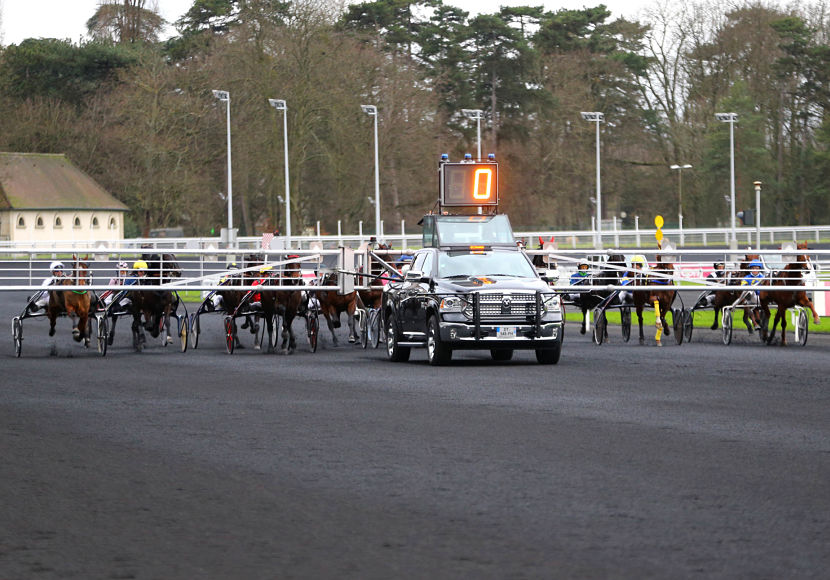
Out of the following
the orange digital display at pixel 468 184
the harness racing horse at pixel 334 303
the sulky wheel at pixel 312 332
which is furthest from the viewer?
the orange digital display at pixel 468 184

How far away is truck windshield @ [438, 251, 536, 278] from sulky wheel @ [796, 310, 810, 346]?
624 centimetres

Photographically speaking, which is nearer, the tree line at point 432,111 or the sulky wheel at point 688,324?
the sulky wheel at point 688,324

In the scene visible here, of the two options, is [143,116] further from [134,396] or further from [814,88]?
[134,396]

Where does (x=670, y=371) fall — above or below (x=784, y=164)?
below

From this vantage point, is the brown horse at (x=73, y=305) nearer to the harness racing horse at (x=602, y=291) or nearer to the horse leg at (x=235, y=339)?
the horse leg at (x=235, y=339)

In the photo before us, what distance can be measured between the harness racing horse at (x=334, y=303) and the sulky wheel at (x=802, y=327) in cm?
822

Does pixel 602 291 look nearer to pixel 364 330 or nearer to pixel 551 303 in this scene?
pixel 364 330

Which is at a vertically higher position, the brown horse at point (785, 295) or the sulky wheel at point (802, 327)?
the brown horse at point (785, 295)

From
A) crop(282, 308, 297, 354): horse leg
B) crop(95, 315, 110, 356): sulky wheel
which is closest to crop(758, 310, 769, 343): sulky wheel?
crop(282, 308, 297, 354): horse leg

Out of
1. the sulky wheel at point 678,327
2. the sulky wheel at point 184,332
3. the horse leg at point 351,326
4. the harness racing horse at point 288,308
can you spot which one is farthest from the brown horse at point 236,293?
the sulky wheel at point 678,327

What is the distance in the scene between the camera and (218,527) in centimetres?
875

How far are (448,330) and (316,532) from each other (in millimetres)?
13904

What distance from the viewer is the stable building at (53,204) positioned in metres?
98.3

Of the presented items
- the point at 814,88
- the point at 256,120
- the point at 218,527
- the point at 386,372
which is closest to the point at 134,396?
the point at 386,372
